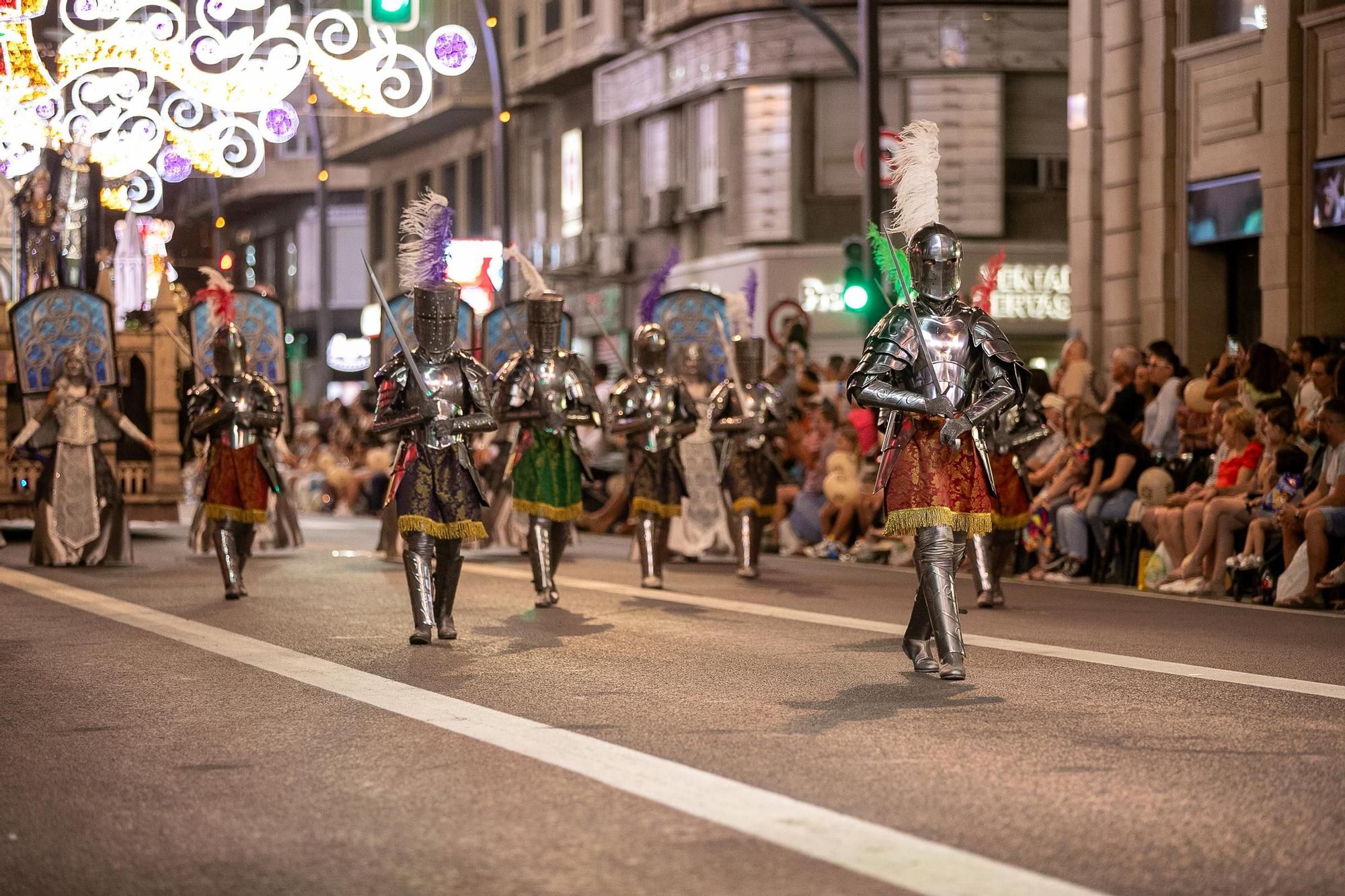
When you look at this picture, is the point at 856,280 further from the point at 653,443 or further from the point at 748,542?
the point at 653,443

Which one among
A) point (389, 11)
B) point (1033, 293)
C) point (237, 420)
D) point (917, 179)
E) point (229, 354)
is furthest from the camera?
point (1033, 293)

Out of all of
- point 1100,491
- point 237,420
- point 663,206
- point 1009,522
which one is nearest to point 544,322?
point 237,420

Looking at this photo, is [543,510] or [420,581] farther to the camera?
[543,510]

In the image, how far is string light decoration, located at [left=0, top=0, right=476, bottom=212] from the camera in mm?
20562

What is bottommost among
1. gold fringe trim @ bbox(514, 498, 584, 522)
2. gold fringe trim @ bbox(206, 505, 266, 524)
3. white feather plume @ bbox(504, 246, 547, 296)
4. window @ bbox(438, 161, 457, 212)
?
gold fringe trim @ bbox(206, 505, 266, 524)

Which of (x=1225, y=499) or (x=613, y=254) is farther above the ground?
(x=613, y=254)

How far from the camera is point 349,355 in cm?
6400

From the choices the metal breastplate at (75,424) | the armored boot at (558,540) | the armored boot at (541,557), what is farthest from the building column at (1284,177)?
the metal breastplate at (75,424)

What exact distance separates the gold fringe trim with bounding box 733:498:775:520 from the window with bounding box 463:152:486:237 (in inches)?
1191

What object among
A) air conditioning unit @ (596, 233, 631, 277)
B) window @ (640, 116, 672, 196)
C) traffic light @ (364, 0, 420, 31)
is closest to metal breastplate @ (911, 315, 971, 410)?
traffic light @ (364, 0, 420, 31)

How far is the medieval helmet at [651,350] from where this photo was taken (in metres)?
17.2

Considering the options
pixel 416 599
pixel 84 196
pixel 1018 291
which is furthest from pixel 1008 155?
pixel 416 599

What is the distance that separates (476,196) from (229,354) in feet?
106

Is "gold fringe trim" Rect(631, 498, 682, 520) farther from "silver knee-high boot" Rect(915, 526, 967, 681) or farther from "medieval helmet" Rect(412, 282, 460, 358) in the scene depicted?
"silver knee-high boot" Rect(915, 526, 967, 681)
